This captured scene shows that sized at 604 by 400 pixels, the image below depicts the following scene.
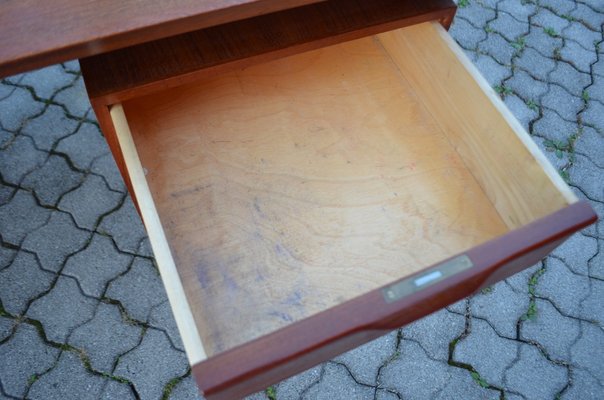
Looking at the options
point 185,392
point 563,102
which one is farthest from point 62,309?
point 563,102

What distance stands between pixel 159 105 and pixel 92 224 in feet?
1.71

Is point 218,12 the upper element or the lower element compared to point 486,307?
upper

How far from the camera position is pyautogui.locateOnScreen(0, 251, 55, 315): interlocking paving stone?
4.08 feet

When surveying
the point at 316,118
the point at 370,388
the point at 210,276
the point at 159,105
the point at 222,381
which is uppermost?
the point at 159,105

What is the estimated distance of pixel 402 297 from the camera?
0.62 metres

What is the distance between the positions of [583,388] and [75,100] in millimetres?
1521

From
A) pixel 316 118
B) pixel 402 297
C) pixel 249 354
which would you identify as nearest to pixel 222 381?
pixel 249 354

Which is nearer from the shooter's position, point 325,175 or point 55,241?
point 325,175

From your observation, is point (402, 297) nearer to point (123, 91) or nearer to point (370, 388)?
point (123, 91)

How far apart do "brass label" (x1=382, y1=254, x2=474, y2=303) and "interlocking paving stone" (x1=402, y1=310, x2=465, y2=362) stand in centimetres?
66

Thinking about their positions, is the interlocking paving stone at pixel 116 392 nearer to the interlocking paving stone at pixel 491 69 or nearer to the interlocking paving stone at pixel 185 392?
the interlocking paving stone at pixel 185 392

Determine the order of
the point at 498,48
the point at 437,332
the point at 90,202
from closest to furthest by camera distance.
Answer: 1. the point at 437,332
2. the point at 90,202
3. the point at 498,48

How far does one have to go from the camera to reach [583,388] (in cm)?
121

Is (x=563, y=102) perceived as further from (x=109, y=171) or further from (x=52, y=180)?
(x=52, y=180)
